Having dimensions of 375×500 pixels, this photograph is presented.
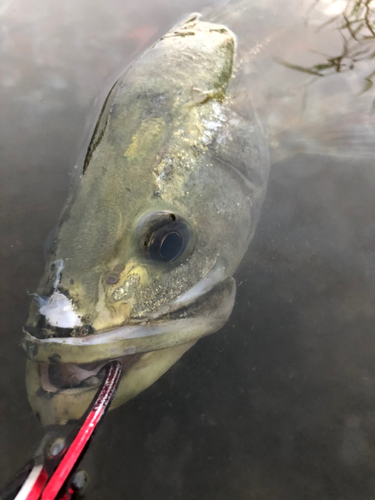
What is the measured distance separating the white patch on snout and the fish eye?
369mm

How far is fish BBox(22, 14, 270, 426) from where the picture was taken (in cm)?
141

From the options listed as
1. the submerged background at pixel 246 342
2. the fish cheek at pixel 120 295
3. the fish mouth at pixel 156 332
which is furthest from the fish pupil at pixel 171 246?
the submerged background at pixel 246 342

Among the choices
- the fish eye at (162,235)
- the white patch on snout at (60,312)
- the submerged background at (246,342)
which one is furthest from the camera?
the submerged background at (246,342)

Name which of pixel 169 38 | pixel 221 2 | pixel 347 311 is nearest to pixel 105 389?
pixel 347 311

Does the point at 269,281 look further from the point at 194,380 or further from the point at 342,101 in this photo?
the point at 342,101

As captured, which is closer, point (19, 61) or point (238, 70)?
point (238, 70)

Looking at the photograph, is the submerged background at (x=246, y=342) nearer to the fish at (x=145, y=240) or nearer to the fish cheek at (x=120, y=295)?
the fish at (x=145, y=240)

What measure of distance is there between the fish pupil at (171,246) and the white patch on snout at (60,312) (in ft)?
1.40

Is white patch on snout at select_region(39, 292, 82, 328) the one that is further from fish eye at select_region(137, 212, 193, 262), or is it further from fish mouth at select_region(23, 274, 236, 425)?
fish eye at select_region(137, 212, 193, 262)

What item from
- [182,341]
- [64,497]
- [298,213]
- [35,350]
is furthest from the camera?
[298,213]

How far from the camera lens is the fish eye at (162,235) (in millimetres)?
1478

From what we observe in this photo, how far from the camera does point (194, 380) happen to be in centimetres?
194

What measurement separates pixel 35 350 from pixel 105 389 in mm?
314

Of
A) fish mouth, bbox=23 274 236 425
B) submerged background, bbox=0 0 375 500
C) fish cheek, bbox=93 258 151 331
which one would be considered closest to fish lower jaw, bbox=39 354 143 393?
fish mouth, bbox=23 274 236 425
